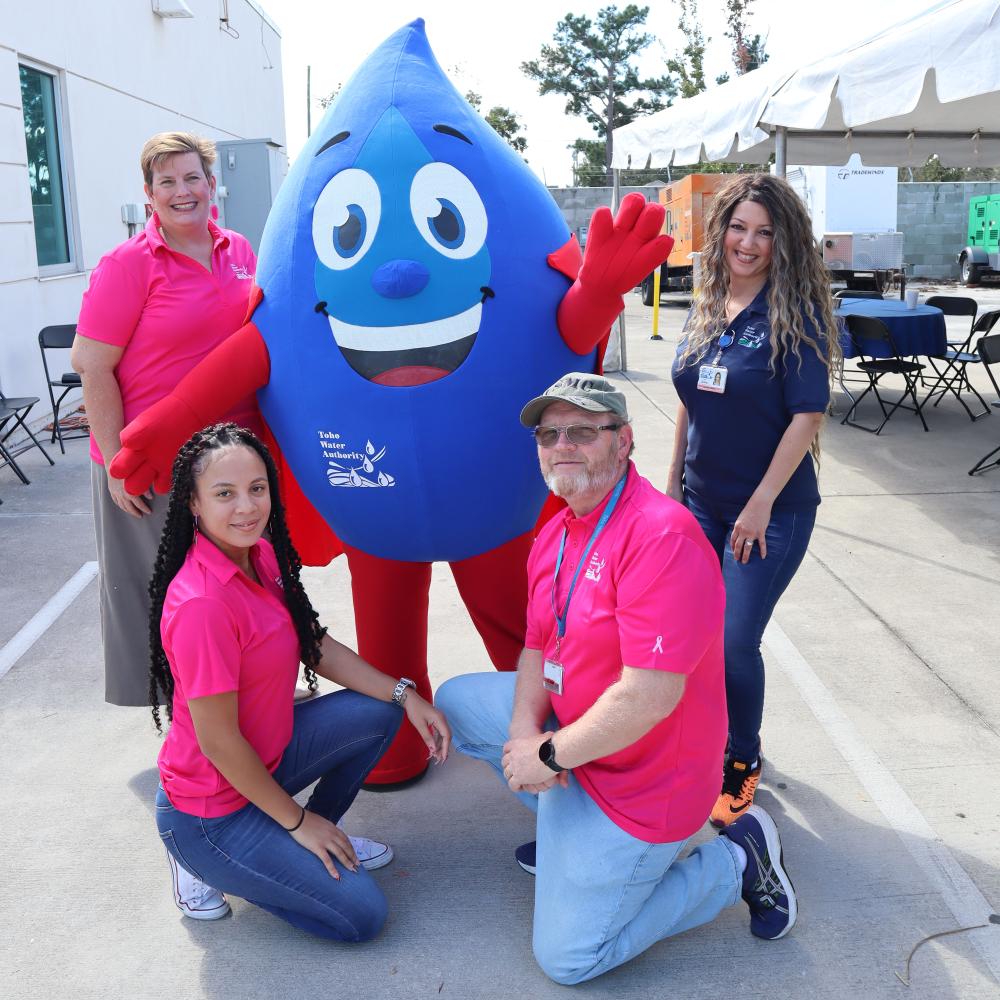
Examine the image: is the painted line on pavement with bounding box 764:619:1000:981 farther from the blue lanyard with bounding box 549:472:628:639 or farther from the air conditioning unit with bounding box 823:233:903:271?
the air conditioning unit with bounding box 823:233:903:271

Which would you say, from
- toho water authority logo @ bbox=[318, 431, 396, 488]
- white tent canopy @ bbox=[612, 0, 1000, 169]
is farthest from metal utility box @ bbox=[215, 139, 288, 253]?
toho water authority logo @ bbox=[318, 431, 396, 488]

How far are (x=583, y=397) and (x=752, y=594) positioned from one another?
931 mm

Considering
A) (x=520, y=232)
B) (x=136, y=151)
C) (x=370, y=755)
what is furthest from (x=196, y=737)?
(x=136, y=151)

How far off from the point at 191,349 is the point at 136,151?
32.9 feet

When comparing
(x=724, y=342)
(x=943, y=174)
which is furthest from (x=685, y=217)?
(x=943, y=174)

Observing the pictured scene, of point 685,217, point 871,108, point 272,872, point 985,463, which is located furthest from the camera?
point 685,217

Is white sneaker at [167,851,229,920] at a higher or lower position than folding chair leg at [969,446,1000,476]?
lower

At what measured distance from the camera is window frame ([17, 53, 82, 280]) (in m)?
9.64

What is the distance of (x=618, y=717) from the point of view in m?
2.21

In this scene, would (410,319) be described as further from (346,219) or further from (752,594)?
(752,594)

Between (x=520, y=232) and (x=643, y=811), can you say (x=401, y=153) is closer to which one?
(x=520, y=232)

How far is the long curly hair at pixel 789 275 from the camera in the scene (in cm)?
274

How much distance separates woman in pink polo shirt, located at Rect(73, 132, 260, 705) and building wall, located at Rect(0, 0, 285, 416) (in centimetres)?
587

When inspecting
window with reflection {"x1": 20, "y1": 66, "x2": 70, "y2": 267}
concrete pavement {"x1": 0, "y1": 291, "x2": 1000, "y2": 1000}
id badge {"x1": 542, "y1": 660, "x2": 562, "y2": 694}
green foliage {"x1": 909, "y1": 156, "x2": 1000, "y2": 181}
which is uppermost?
green foliage {"x1": 909, "y1": 156, "x2": 1000, "y2": 181}
